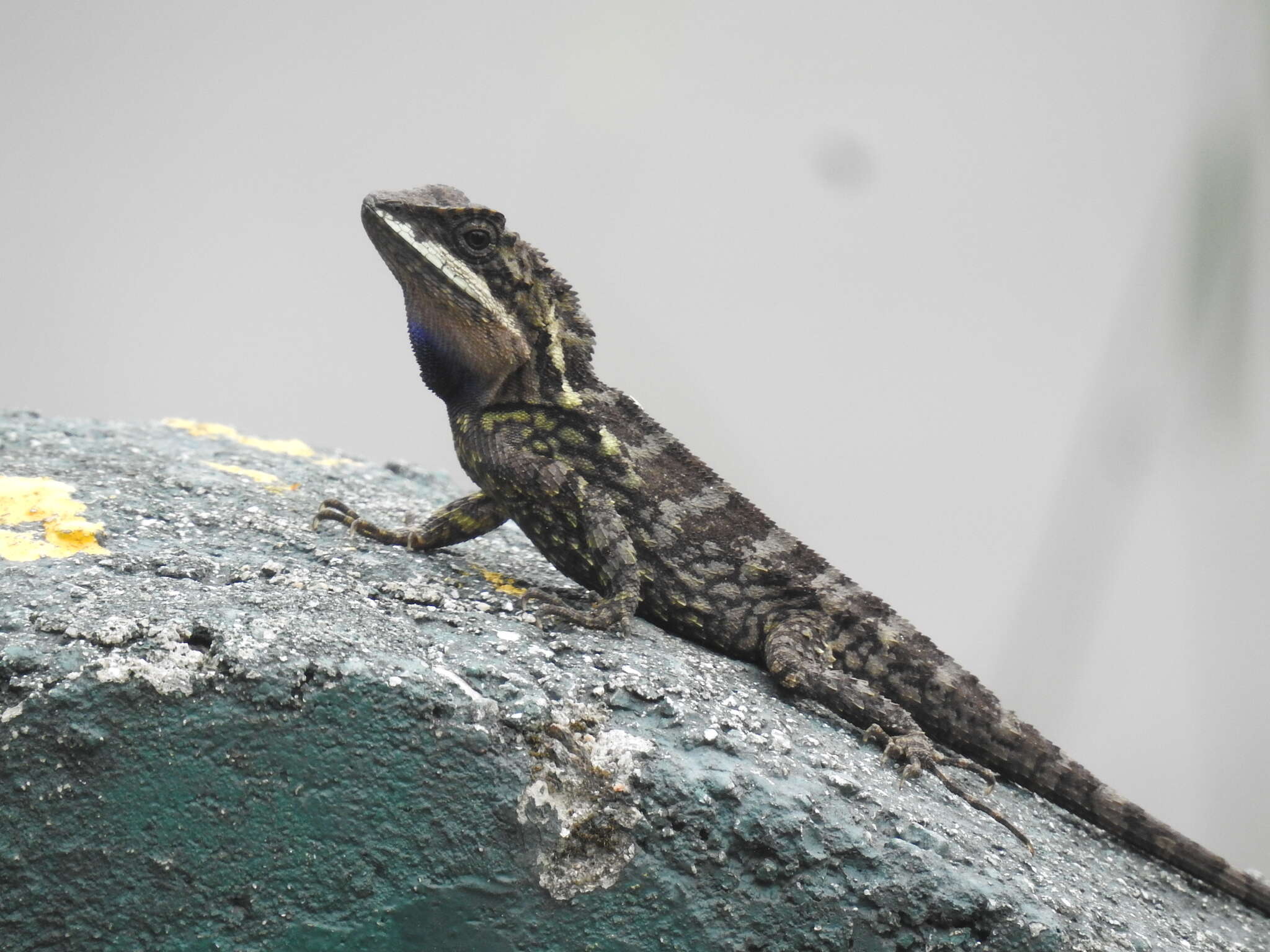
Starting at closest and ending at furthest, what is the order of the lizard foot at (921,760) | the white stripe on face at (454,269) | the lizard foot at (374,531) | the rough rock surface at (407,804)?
1. the rough rock surface at (407,804)
2. the lizard foot at (921,760)
3. the white stripe on face at (454,269)
4. the lizard foot at (374,531)

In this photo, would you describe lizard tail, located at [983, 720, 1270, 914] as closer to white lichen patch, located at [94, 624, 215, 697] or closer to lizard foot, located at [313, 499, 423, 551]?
lizard foot, located at [313, 499, 423, 551]

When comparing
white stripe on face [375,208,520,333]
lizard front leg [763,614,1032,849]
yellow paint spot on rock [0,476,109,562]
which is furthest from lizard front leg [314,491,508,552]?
lizard front leg [763,614,1032,849]

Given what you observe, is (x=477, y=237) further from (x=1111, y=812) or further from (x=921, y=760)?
(x=1111, y=812)

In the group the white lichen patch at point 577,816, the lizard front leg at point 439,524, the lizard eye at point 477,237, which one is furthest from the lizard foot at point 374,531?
the white lichen patch at point 577,816

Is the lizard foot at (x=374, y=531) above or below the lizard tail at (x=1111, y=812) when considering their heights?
below

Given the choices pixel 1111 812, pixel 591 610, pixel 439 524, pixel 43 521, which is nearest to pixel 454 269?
pixel 439 524

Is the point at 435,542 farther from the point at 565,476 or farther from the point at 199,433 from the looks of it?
the point at 199,433

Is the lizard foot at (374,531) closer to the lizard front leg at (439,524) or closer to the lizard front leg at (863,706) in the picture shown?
the lizard front leg at (439,524)

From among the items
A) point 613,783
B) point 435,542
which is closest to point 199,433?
point 435,542
